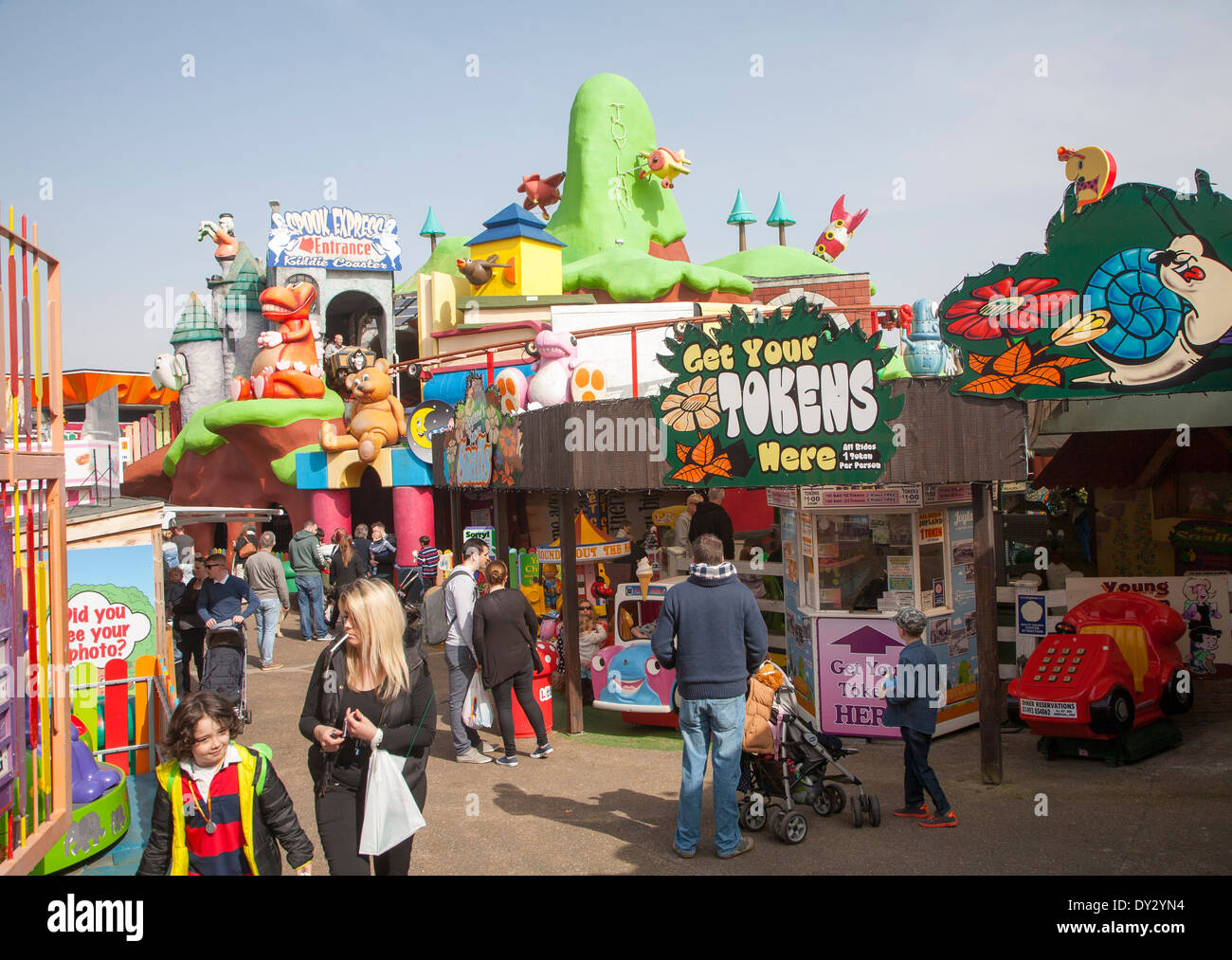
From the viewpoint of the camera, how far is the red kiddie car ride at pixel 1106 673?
7.52 meters

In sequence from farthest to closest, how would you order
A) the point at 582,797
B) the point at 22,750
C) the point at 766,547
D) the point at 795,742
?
the point at 766,547 < the point at 582,797 < the point at 795,742 < the point at 22,750

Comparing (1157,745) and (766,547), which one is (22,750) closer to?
(1157,745)

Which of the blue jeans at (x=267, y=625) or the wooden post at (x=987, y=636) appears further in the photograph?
the blue jeans at (x=267, y=625)

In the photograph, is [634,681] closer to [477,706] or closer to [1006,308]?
[477,706]

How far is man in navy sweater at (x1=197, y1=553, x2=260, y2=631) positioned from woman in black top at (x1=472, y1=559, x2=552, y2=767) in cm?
289

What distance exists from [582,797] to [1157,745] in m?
4.40

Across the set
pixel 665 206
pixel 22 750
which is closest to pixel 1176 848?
pixel 22 750

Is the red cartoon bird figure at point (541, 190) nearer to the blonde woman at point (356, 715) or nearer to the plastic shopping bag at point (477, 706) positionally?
the plastic shopping bag at point (477, 706)

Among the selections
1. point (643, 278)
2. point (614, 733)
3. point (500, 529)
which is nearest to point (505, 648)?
point (614, 733)

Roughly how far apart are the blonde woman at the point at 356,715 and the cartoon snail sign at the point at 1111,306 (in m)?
4.50

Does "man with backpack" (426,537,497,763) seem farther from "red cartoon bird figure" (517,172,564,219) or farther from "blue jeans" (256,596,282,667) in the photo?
"red cartoon bird figure" (517,172,564,219)

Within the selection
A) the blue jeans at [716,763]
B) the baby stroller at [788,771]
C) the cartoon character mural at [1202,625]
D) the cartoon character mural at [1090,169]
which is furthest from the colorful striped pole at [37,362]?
the cartoon character mural at [1090,169]

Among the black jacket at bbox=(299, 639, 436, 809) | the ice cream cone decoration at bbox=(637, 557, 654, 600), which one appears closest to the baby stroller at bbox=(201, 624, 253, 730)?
the ice cream cone decoration at bbox=(637, 557, 654, 600)

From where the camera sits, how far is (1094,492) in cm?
1322
